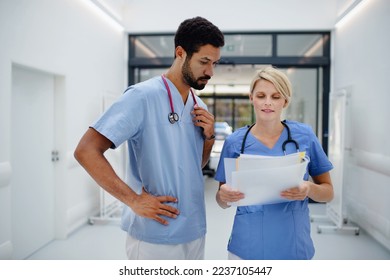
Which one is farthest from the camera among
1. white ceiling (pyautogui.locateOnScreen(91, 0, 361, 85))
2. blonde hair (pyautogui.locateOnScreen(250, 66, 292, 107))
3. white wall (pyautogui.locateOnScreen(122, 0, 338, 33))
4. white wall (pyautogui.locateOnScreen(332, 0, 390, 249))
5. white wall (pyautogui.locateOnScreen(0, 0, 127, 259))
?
white wall (pyautogui.locateOnScreen(122, 0, 338, 33))

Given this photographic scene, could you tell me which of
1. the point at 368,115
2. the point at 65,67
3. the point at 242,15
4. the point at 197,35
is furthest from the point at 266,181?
the point at 242,15

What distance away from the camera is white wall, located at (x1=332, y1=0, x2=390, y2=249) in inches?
98.0

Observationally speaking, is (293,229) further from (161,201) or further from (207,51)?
(207,51)

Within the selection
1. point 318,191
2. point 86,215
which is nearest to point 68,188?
point 86,215

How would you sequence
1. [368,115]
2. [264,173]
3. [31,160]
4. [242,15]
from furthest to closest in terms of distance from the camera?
[242,15]
[368,115]
[31,160]
[264,173]

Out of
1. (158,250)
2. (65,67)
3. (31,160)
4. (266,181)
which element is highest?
(65,67)

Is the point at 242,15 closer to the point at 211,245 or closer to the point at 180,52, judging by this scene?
the point at 211,245

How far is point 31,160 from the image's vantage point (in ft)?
7.80

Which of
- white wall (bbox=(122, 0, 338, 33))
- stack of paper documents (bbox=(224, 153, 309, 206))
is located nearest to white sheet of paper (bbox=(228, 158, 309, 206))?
stack of paper documents (bbox=(224, 153, 309, 206))

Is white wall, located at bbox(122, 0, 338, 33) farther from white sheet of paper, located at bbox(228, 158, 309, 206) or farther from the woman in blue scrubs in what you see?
white sheet of paper, located at bbox(228, 158, 309, 206)

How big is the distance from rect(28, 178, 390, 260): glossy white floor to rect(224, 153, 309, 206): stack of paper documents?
1296mm

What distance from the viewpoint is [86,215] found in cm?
315

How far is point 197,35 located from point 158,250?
606mm

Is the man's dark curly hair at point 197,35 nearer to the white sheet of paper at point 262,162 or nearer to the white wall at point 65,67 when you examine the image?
the white sheet of paper at point 262,162
